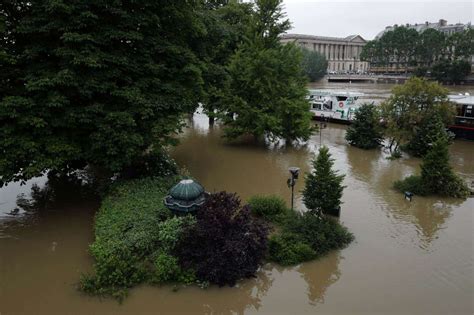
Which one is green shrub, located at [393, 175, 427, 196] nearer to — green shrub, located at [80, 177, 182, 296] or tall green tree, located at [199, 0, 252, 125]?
tall green tree, located at [199, 0, 252, 125]

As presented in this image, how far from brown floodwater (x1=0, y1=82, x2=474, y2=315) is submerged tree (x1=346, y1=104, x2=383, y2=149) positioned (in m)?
8.75

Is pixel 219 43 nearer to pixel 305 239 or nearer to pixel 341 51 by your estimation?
pixel 305 239

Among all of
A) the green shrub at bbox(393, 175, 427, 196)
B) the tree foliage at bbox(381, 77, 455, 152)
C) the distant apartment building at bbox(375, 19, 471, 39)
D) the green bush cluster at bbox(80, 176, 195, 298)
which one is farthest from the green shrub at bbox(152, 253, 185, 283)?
the distant apartment building at bbox(375, 19, 471, 39)

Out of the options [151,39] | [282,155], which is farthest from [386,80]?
[151,39]

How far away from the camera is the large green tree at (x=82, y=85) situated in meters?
12.5

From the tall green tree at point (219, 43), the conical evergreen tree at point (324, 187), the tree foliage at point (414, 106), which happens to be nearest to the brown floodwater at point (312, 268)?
the conical evergreen tree at point (324, 187)

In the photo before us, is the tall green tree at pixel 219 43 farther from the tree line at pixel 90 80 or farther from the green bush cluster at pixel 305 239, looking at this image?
the green bush cluster at pixel 305 239

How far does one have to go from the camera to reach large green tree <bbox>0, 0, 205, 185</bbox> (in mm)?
12461

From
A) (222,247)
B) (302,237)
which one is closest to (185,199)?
(222,247)

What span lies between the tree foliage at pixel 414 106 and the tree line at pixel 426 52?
6887cm

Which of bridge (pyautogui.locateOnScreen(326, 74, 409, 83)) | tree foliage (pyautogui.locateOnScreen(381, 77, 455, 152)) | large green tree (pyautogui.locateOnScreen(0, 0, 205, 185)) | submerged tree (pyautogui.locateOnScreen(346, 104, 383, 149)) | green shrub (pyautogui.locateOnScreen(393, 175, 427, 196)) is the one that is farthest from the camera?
bridge (pyautogui.locateOnScreen(326, 74, 409, 83))

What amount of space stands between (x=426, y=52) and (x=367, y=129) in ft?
285

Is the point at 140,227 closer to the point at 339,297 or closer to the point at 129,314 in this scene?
the point at 129,314

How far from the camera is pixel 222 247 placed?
10242 mm
